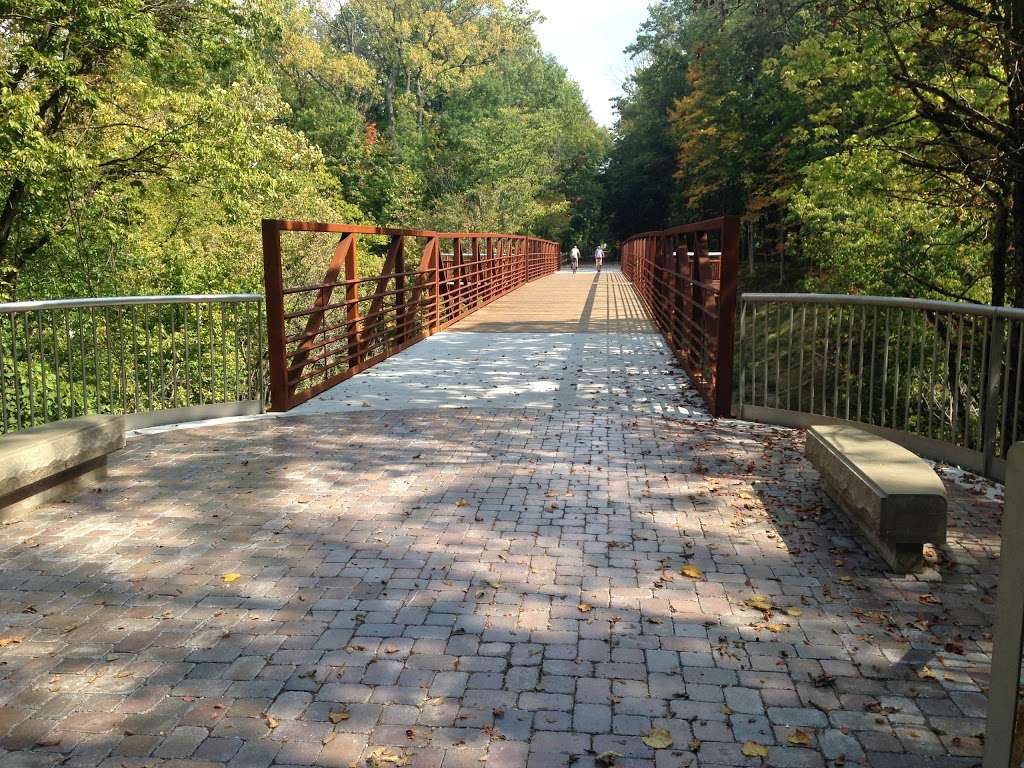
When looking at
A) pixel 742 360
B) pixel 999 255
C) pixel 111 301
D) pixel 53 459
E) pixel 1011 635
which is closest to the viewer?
pixel 1011 635

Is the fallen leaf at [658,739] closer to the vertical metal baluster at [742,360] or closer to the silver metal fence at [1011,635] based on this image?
the silver metal fence at [1011,635]

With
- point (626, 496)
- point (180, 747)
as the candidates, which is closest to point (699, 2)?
point (626, 496)

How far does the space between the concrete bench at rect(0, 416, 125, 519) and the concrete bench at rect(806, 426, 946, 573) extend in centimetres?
463

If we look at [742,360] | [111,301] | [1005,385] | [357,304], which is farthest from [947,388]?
[357,304]

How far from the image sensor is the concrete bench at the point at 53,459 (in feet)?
17.2

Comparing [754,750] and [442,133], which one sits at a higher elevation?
[442,133]

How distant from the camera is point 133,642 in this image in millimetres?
3740

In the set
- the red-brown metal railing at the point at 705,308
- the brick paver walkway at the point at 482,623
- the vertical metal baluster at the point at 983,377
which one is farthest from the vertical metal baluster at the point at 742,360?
the vertical metal baluster at the point at 983,377

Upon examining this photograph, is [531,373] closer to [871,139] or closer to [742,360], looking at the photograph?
[742,360]

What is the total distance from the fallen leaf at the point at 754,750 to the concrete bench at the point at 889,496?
1851 millimetres

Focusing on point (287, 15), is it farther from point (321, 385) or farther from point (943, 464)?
point (943, 464)

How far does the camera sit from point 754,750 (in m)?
2.95

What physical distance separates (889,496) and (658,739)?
207 cm

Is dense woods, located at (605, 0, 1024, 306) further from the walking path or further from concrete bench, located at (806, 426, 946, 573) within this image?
the walking path
